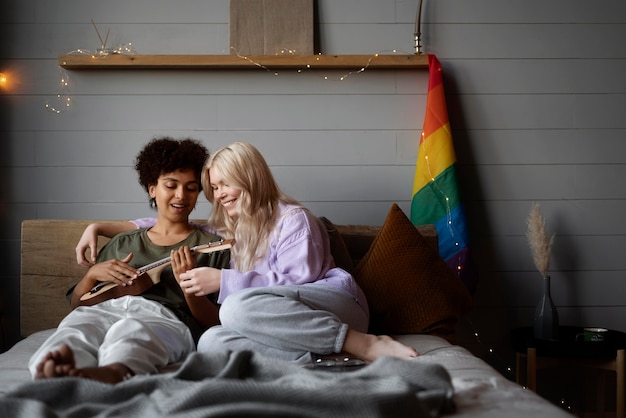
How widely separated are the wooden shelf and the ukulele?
0.81 m

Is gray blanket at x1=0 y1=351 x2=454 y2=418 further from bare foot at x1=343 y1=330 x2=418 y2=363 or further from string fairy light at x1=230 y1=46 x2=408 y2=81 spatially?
string fairy light at x1=230 y1=46 x2=408 y2=81

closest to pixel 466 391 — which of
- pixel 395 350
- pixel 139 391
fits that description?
pixel 395 350

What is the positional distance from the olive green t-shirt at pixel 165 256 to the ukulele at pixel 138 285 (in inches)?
1.5

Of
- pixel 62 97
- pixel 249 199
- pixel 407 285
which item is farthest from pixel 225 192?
pixel 62 97

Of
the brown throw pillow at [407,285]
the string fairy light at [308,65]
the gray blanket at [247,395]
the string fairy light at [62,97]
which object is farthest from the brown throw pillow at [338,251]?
the string fairy light at [62,97]

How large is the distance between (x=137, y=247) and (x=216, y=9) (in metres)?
0.99

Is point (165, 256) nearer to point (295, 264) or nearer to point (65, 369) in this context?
point (295, 264)

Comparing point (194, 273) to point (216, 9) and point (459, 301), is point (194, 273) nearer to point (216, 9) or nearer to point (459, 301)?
point (459, 301)

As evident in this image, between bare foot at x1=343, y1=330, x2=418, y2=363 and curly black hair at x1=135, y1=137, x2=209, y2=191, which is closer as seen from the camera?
bare foot at x1=343, y1=330, x2=418, y2=363

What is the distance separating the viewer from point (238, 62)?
299 centimetres

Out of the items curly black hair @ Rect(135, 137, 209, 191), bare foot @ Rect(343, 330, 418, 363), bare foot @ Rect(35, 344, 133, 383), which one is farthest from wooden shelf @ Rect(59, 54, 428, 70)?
bare foot @ Rect(35, 344, 133, 383)

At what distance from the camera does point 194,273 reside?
7.65 ft

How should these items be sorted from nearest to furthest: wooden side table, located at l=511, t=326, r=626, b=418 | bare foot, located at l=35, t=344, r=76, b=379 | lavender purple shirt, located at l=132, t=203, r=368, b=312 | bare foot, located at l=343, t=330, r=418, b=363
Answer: bare foot, located at l=35, t=344, r=76, b=379
bare foot, located at l=343, t=330, r=418, b=363
lavender purple shirt, located at l=132, t=203, r=368, b=312
wooden side table, located at l=511, t=326, r=626, b=418

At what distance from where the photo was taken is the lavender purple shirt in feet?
7.74
